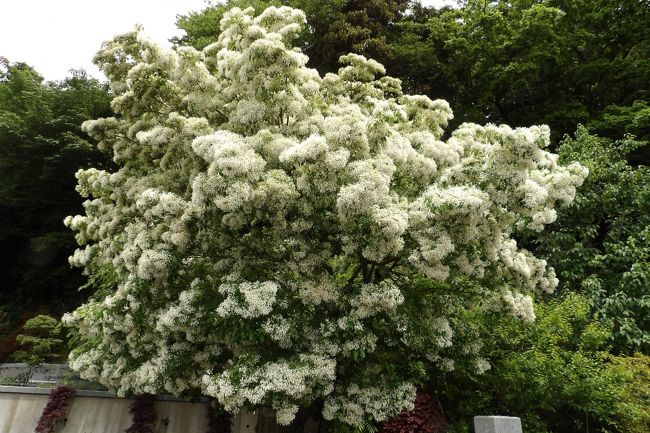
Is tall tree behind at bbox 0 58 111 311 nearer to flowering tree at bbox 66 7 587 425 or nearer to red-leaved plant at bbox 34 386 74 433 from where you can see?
red-leaved plant at bbox 34 386 74 433

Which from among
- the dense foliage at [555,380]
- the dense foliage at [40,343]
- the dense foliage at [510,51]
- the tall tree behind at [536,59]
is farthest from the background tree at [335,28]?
the dense foliage at [555,380]

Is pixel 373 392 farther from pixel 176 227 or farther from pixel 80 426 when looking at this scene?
pixel 80 426

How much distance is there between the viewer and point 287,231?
7.38 meters

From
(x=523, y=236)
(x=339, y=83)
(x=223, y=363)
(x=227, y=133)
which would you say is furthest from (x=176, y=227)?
(x=523, y=236)

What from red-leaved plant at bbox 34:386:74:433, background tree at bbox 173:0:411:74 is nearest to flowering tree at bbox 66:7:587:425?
red-leaved plant at bbox 34:386:74:433

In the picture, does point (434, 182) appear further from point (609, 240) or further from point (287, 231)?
point (609, 240)

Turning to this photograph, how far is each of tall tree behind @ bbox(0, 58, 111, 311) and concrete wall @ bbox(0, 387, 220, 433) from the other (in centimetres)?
1011

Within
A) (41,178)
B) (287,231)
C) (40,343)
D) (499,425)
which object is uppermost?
(41,178)

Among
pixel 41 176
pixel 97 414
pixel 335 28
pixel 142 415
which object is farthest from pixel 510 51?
pixel 41 176

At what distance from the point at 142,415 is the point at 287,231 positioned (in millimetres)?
6242

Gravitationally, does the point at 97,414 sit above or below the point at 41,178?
below

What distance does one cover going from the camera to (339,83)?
9.84 m

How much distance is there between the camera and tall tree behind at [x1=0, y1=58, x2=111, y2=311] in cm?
2069

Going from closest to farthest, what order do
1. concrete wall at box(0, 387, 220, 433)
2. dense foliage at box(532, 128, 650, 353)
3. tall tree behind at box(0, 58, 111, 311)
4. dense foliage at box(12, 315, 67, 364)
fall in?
dense foliage at box(532, 128, 650, 353), concrete wall at box(0, 387, 220, 433), dense foliage at box(12, 315, 67, 364), tall tree behind at box(0, 58, 111, 311)
